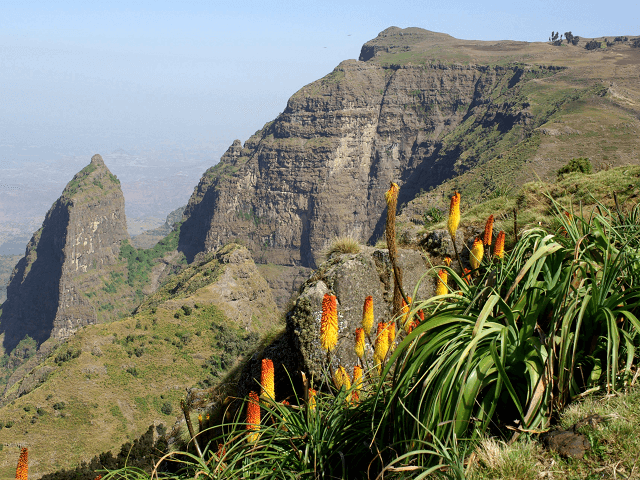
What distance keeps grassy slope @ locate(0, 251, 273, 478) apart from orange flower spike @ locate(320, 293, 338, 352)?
3648 cm

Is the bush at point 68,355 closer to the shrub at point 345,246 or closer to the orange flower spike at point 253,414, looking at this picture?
the shrub at point 345,246

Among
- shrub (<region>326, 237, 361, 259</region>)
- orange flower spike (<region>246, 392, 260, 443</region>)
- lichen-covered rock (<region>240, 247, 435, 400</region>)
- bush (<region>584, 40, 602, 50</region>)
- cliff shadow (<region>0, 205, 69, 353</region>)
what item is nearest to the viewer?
orange flower spike (<region>246, 392, 260, 443</region>)

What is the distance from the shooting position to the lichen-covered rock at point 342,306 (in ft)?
21.7

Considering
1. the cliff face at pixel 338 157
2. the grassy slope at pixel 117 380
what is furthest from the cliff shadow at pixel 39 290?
the grassy slope at pixel 117 380

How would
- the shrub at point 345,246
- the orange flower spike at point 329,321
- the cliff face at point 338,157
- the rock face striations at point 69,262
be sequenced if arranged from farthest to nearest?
the cliff face at point 338,157 → the rock face striations at point 69,262 → the shrub at point 345,246 → the orange flower spike at point 329,321

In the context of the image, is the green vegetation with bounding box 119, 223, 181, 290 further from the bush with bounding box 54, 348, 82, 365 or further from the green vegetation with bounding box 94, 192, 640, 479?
the green vegetation with bounding box 94, 192, 640, 479

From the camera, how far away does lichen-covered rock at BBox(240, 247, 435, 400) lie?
261 inches

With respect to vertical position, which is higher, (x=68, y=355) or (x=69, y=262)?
(x=68, y=355)

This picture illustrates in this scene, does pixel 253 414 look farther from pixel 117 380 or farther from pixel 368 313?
pixel 117 380

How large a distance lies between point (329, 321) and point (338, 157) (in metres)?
141

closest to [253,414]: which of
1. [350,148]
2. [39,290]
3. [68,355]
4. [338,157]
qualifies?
[68,355]

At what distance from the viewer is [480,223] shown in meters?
9.44

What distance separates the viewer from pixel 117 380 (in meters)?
52.9

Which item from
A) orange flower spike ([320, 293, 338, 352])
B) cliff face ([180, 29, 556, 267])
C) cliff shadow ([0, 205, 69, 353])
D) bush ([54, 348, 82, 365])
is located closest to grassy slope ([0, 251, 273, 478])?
bush ([54, 348, 82, 365])
